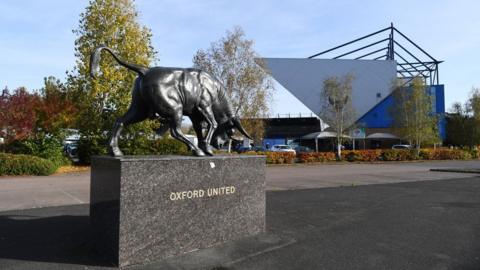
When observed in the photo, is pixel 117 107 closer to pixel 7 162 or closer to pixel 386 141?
pixel 7 162

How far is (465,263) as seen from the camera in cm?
495

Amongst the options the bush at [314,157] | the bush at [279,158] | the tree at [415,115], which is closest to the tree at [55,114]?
the bush at [279,158]

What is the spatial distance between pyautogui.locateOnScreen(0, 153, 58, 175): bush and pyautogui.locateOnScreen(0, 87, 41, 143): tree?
6.53 ft

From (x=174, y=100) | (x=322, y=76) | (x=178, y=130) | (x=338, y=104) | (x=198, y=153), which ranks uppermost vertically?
(x=322, y=76)

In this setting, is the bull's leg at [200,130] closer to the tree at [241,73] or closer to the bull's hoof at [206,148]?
the bull's hoof at [206,148]

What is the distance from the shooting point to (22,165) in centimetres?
1845

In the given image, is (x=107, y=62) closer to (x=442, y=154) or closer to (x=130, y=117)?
(x=130, y=117)

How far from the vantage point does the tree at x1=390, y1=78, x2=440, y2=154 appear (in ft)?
112

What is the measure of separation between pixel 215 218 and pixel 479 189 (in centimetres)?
1033

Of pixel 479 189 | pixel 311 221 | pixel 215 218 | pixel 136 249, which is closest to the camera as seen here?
pixel 136 249

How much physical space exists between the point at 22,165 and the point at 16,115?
2.89 m

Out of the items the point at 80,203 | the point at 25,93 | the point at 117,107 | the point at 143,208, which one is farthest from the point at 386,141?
the point at 143,208

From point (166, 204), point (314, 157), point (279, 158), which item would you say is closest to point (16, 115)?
point (279, 158)

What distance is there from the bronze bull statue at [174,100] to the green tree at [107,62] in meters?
16.3
